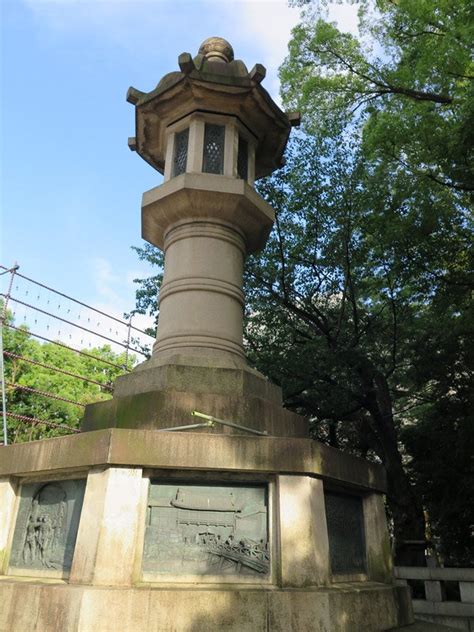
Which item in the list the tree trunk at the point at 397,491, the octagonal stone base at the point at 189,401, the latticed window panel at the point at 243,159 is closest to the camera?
the octagonal stone base at the point at 189,401

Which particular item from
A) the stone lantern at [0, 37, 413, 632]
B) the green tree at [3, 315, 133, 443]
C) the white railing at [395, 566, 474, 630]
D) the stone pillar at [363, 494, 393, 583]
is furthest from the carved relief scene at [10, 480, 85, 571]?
the green tree at [3, 315, 133, 443]

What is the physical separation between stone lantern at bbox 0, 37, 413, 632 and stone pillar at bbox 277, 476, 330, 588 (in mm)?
11

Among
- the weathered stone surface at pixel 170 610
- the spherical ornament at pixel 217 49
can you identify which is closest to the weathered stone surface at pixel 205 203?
the spherical ornament at pixel 217 49

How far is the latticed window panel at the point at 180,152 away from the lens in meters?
6.80

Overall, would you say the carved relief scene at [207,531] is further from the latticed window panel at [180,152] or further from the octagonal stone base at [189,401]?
the latticed window panel at [180,152]

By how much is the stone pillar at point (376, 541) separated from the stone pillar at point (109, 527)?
8.22 feet

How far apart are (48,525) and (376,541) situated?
325 centimetres

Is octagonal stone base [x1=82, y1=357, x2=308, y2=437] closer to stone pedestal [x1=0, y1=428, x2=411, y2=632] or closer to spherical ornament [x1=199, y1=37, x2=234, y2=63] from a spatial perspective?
stone pedestal [x1=0, y1=428, x2=411, y2=632]

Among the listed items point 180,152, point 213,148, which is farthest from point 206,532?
point 180,152

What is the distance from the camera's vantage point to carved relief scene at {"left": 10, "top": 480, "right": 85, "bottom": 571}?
4324mm

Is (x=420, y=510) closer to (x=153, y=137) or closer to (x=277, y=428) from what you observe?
(x=277, y=428)

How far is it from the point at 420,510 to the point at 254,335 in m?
5.88

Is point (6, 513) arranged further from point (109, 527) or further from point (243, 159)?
point (243, 159)

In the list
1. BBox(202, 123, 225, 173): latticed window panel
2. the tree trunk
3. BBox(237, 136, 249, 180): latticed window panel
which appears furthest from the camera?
the tree trunk
